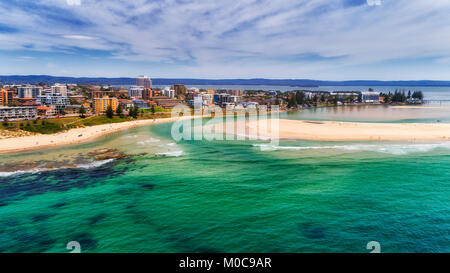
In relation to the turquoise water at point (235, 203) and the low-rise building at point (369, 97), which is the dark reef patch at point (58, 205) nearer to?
the turquoise water at point (235, 203)

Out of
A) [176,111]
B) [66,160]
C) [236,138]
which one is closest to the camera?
[66,160]

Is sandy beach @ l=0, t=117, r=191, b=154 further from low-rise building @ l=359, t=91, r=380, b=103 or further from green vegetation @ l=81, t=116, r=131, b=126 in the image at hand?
low-rise building @ l=359, t=91, r=380, b=103

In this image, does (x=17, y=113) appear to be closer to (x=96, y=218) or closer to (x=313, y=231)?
(x=96, y=218)

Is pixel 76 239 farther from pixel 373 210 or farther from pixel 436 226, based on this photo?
pixel 436 226

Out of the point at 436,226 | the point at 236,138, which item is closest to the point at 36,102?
the point at 236,138

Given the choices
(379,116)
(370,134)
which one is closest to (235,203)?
(370,134)

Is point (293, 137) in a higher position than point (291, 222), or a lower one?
higher

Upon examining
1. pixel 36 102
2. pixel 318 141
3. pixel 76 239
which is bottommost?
pixel 76 239
